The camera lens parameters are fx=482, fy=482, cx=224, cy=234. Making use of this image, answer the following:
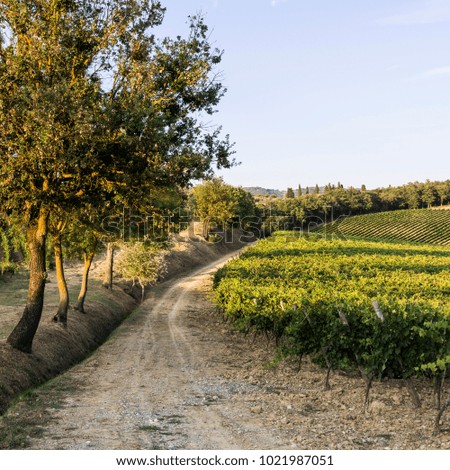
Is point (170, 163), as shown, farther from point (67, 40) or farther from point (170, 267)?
point (170, 267)

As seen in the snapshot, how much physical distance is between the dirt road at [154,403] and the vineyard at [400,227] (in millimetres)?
100948

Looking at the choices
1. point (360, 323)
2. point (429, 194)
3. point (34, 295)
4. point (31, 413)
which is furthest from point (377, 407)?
point (429, 194)

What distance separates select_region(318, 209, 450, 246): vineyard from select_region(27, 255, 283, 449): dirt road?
100948 millimetres

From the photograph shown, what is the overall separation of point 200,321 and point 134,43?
2002 centimetres

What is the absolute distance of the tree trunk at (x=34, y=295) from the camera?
730 inches

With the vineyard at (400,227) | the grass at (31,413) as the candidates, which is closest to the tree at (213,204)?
the vineyard at (400,227)

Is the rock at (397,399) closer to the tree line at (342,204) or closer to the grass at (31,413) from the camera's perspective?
the grass at (31,413)

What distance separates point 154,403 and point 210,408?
1.77 metres

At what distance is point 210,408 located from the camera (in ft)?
→ 44.8

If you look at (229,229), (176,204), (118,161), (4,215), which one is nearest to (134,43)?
(118,161)

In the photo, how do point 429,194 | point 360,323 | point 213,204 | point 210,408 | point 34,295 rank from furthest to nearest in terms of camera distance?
point 429,194 < point 213,204 < point 34,295 < point 360,323 < point 210,408

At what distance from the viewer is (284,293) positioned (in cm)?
2297

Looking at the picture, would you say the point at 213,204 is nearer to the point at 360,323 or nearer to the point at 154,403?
the point at 360,323

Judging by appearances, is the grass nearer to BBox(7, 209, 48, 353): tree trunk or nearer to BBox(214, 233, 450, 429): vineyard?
BBox(7, 209, 48, 353): tree trunk
